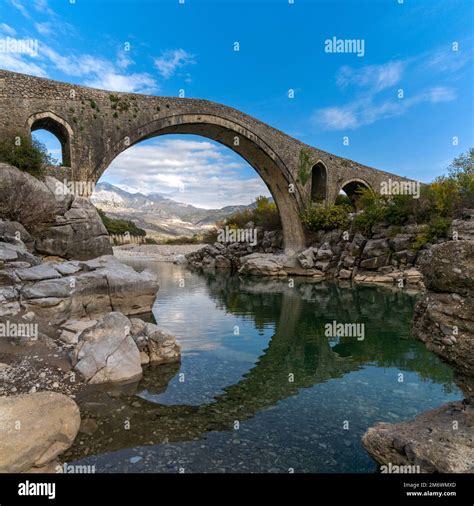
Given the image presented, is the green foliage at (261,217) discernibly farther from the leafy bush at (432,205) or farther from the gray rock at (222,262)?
the leafy bush at (432,205)

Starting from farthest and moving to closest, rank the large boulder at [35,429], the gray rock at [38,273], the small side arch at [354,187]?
the small side arch at [354,187] < the gray rock at [38,273] < the large boulder at [35,429]

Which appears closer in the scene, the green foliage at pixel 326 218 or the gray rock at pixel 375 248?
the gray rock at pixel 375 248

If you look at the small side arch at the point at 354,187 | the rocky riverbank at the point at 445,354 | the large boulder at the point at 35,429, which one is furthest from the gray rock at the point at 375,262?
the large boulder at the point at 35,429

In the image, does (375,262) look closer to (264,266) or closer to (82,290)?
(264,266)

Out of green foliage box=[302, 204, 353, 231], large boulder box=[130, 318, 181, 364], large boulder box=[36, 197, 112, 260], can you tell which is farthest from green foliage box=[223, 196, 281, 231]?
large boulder box=[130, 318, 181, 364]

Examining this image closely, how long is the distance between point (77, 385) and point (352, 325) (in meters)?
9.36

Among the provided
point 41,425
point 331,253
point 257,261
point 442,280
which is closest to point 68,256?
point 41,425

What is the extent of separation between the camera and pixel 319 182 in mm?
35031

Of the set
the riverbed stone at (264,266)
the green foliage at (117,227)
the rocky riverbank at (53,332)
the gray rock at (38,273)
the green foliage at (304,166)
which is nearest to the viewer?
the rocky riverbank at (53,332)

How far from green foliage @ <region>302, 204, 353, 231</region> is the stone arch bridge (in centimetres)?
103

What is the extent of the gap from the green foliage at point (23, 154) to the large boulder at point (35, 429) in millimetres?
12516

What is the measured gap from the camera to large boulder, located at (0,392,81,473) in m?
4.00

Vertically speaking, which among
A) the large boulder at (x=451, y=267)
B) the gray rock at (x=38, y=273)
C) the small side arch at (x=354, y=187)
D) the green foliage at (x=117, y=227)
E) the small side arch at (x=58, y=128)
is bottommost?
the gray rock at (x=38, y=273)

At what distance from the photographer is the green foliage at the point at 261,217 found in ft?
122
